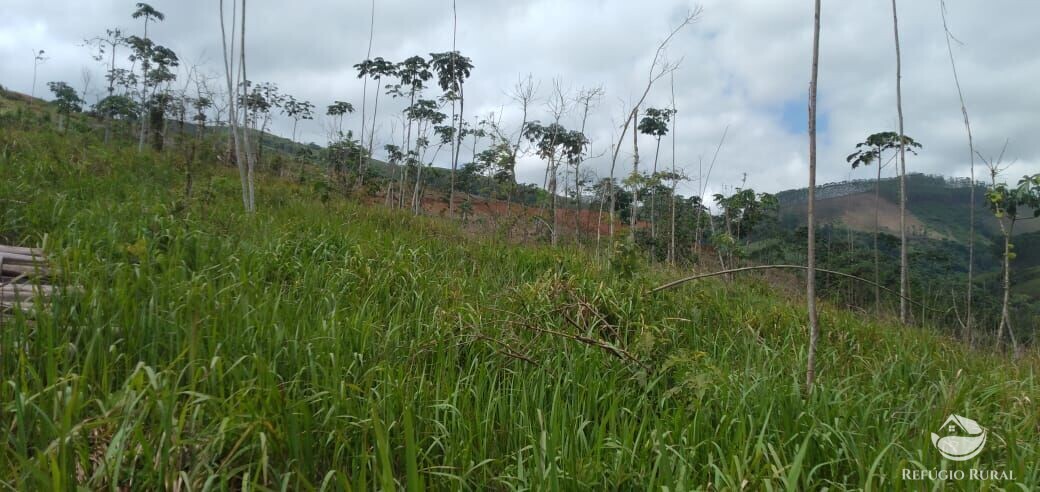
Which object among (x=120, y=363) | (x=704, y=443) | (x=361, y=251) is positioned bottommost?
(x=704, y=443)

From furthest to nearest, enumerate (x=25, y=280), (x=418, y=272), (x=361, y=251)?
(x=361, y=251) < (x=418, y=272) < (x=25, y=280)

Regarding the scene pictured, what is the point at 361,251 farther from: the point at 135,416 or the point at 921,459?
the point at 921,459

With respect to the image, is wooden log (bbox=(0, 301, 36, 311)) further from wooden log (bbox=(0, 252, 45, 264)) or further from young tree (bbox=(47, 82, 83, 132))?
young tree (bbox=(47, 82, 83, 132))

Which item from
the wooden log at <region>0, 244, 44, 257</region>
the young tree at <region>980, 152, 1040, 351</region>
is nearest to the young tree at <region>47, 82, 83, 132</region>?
the wooden log at <region>0, 244, 44, 257</region>

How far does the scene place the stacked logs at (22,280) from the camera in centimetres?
205

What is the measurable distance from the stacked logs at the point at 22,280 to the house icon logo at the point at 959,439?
3.75 m

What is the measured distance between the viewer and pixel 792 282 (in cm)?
829

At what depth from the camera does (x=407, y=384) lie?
79.1 inches

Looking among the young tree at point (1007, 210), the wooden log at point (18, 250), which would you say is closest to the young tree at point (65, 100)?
the wooden log at point (18, 250)

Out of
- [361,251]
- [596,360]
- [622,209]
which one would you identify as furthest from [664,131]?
[596,360]

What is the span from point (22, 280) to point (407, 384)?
2.46 m

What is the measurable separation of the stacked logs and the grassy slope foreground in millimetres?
99

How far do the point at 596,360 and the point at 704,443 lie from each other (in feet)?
2.59

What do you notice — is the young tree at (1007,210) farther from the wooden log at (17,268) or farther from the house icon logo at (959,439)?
the wooden log at (17,268)
